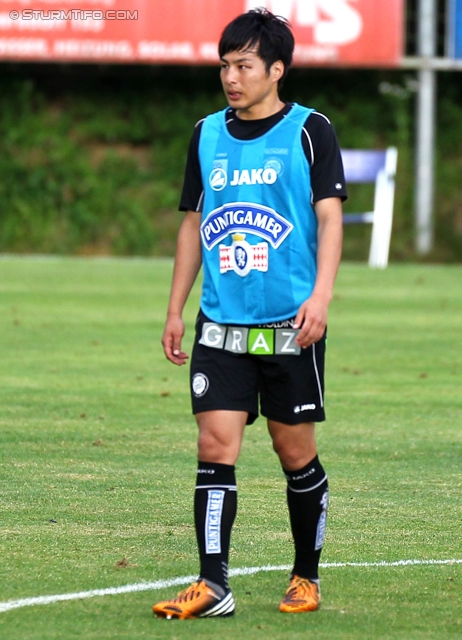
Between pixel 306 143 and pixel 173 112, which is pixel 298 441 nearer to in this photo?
pixel 306 143

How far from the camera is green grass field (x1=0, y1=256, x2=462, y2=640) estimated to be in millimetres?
5102

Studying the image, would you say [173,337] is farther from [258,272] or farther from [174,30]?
[174,30]

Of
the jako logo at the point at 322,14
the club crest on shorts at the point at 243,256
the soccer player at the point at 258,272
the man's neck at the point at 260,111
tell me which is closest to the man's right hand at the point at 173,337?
the soccer player at the point at 258,272

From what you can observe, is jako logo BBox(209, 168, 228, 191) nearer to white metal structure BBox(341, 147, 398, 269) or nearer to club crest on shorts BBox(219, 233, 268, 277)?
club crest on shorts BBox(219, 233, 268, 277)

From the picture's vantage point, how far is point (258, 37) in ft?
17.1

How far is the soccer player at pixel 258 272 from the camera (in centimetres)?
511

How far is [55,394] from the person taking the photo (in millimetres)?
11258

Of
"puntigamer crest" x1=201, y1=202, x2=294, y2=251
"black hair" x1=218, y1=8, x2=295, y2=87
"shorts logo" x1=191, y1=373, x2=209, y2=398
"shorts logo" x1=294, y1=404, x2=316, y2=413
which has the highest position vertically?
"black hair" x1=218, y1=8, x2=295, y2=87

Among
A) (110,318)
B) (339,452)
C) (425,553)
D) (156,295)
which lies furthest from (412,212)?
(425,553)

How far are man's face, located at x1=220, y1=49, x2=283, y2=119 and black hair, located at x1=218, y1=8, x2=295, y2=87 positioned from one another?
0.02 metres

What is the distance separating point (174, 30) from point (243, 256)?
81.7 feet

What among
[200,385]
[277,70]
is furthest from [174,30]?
[200,385]

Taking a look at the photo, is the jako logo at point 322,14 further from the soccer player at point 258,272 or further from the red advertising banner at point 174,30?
the soccer player at point 258,272

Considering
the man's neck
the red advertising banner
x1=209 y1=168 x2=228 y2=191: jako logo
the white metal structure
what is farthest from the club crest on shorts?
the red advertising banner
